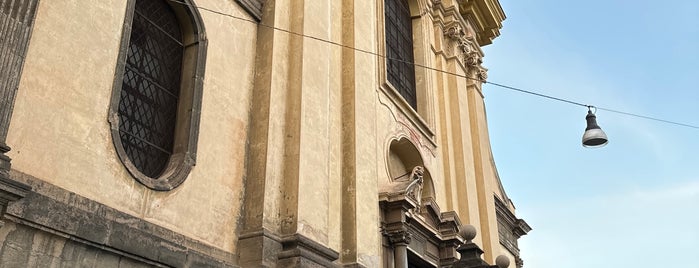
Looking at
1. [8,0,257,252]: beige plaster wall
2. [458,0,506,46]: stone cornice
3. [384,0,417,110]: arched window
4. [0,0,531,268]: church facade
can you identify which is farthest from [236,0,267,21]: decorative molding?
[458,0,506,46]: stone cornice

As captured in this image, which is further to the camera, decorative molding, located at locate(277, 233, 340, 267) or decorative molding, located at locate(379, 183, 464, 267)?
decorative molding, located at locate(379, 183, 464, 267)

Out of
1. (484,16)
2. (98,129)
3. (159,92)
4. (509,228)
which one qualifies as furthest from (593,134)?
(484,16)

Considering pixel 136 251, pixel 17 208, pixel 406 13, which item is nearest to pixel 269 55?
pixel 136 251

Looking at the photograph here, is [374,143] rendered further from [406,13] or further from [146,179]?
[406,13]

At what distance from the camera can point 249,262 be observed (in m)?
7.06

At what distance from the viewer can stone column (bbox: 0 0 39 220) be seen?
184 inches

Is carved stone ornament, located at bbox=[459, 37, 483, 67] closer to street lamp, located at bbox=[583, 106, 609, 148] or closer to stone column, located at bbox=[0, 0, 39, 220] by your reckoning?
street lamp, located at bbox=[583, 106, 609, 148]

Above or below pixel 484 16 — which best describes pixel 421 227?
below

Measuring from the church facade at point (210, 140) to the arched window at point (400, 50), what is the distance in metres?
0.22

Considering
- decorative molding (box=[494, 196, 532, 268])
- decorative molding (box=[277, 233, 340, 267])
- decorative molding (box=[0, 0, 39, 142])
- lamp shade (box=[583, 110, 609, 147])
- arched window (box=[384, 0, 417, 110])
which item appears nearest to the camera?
decorative molding (box=[0, 0, 39, 142])

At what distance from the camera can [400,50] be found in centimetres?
1333

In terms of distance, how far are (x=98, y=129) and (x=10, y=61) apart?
1033 mm

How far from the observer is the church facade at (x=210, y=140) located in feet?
17.3

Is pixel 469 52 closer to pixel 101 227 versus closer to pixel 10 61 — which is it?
pixel 101 227
